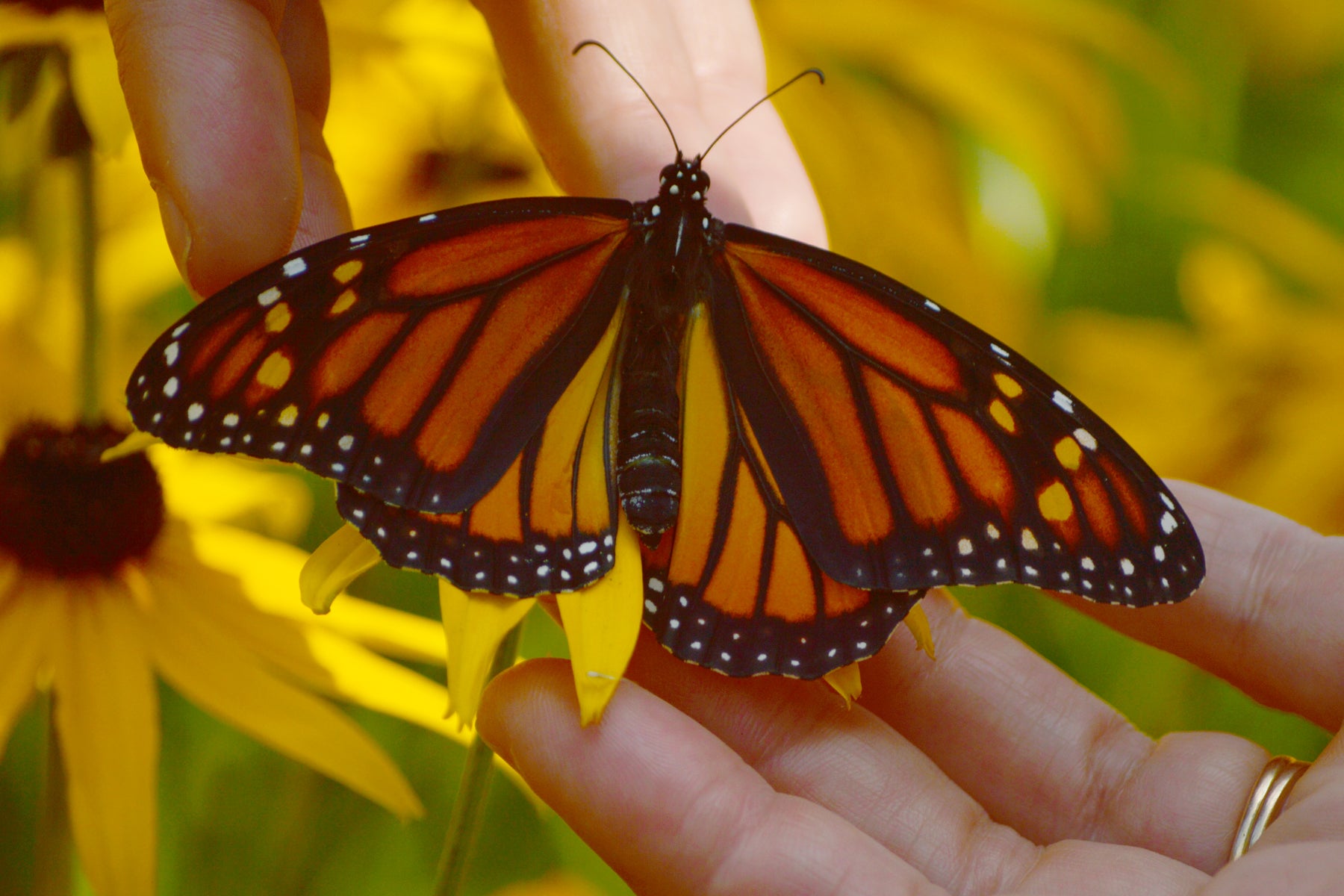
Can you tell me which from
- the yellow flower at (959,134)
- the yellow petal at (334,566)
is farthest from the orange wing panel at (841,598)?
the yellow flower at (959,134)

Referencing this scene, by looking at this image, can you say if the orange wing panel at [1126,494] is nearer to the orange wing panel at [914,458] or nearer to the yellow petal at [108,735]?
the orange wing panel at [914,458]

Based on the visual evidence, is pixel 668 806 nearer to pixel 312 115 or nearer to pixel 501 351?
pixel 501 351

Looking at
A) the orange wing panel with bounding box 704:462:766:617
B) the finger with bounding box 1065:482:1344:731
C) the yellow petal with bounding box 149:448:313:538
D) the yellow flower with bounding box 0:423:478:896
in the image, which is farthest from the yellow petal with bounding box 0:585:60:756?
the finger with bounding box 1065:482:1344:731

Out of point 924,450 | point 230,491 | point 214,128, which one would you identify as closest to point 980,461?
point 924,450

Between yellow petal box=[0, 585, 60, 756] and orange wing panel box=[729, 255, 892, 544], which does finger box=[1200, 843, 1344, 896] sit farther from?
yellow petal box=[0, 585, 60, 756]

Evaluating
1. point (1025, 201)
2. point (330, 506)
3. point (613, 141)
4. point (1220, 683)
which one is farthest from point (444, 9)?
point (1220, 683)

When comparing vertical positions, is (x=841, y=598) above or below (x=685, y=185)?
below

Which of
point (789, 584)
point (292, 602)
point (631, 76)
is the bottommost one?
point (292, 602)
